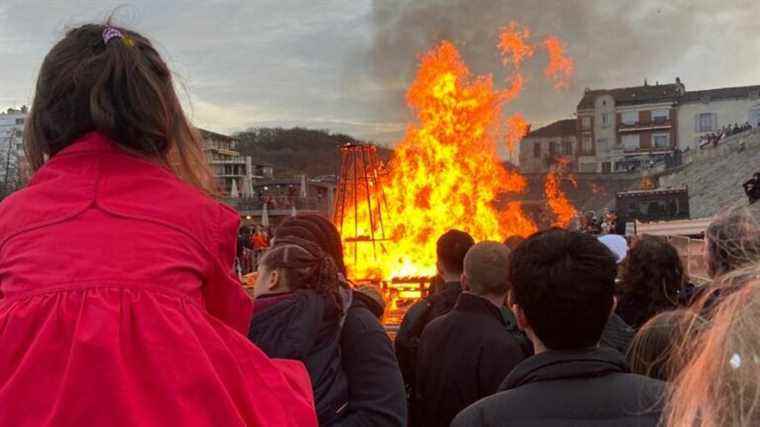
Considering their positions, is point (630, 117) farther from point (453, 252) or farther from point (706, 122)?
point (453, 252)

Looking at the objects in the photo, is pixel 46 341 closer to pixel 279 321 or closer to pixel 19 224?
pixel 19 224

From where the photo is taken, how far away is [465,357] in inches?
158

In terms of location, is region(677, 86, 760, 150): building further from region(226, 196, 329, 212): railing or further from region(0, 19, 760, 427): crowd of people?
region(0, 19, 760, 427): crowd of people

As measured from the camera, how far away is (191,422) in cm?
147

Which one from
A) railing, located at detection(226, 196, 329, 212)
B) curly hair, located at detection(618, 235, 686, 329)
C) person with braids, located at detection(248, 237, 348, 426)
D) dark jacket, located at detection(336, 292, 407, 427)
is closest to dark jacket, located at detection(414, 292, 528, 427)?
curly hair, located at detection(618, 235, 686, 329)

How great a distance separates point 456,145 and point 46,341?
15.2 metres

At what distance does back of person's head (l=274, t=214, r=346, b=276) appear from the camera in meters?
3.31

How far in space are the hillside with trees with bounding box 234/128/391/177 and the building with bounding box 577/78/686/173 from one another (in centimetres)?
3424

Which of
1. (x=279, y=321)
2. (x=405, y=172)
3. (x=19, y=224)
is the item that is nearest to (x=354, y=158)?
(x=405, y=172)

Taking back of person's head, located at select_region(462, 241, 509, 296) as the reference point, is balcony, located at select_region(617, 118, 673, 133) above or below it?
above

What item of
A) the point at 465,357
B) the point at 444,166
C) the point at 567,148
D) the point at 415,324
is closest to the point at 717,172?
the point at 444,166

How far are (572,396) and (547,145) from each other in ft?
297

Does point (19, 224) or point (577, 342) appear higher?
point (19, 224)

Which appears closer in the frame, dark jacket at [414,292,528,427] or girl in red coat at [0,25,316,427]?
girl in red coat at [0,25,316,427]
